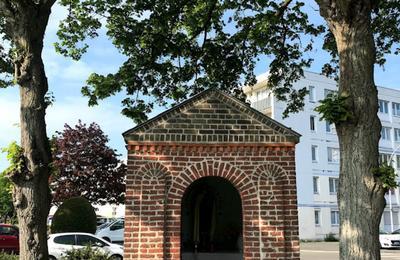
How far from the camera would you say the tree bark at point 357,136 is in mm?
7605

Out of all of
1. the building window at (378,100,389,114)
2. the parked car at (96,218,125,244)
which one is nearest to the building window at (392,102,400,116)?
the building window at (378,100,389,114)

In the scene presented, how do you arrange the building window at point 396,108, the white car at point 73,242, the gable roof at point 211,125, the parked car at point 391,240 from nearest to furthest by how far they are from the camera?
the gable roof at point 211,125 < the white car at point 73,242 < the parked car at point 391,240 < the building window at point 396,108

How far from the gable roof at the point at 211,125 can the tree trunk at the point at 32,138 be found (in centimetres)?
172

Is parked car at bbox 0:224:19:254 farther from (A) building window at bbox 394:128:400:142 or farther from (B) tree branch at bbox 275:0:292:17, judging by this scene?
(A) building window at bbox 394:128:400:142

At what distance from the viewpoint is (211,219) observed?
11.4 m

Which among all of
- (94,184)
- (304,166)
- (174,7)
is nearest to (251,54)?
(174,7)

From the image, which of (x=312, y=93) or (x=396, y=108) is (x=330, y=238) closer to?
(x=312, y=93)

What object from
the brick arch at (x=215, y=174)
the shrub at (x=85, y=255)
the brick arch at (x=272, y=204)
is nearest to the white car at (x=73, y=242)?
the shrub at (x=85, y=255)

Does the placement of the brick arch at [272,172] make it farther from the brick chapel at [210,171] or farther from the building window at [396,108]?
the building window at [396,108]

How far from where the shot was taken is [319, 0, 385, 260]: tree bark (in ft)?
25.0

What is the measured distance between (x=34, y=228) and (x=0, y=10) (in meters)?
3.93

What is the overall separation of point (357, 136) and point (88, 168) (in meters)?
29.3

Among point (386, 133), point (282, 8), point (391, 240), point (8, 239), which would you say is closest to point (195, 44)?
point (282, 8)

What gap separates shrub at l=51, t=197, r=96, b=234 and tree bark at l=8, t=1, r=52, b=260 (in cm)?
1363
